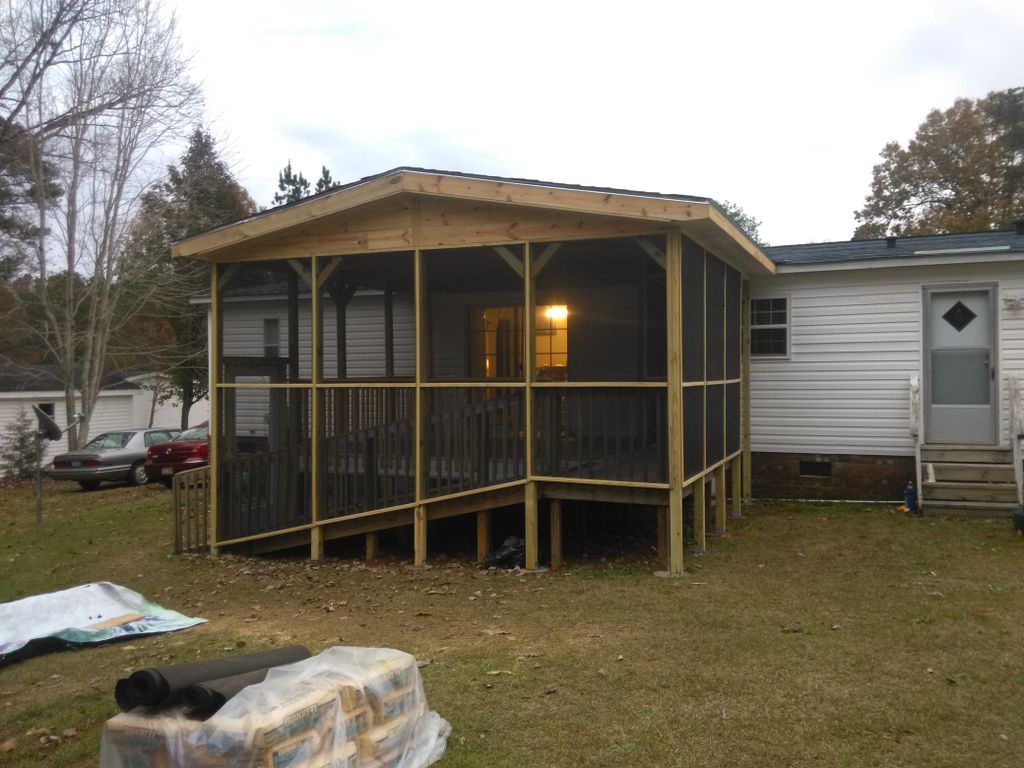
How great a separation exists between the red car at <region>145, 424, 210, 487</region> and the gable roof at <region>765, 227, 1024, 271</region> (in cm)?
1255

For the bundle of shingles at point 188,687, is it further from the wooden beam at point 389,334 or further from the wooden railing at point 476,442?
the wooden beam at point 389,334

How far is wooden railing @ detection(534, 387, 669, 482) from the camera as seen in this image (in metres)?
7.84

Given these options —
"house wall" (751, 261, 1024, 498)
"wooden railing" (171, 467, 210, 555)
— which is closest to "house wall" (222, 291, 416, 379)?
"wooden railing" (171, 467, 210, 555)

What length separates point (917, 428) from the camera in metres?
10.6

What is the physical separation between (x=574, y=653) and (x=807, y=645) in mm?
1622

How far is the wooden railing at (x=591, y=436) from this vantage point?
7.84 meters

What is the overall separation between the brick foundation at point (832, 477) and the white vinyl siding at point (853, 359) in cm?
13

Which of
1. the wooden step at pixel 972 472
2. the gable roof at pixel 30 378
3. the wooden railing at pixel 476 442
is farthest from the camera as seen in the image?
the gable roof at pixel 30 378

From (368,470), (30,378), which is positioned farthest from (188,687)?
(30,378)

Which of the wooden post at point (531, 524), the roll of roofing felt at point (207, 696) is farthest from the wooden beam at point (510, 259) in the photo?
the roll of roofing felt at point (207, 696)

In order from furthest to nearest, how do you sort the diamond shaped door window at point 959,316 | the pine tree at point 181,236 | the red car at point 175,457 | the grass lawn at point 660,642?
the pine tree at point 181,236 → the red car at point 175,457 → the diamond shaped door window at point 959,316 → the grass lawn at point 660,642

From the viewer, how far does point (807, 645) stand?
5.56m

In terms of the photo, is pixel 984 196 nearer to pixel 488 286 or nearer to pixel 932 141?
pixel 932 141

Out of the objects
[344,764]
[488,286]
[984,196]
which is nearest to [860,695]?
[344,764]
